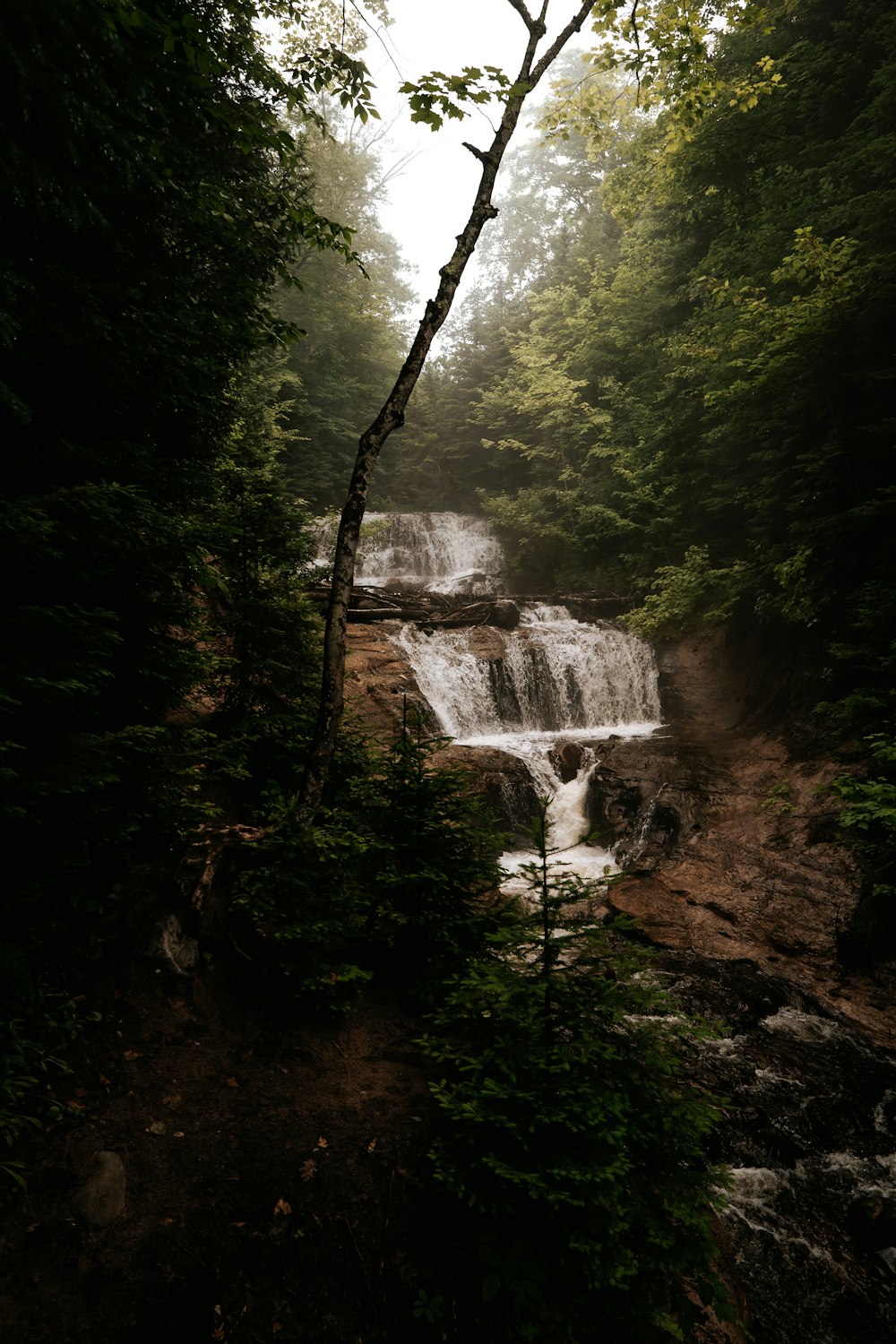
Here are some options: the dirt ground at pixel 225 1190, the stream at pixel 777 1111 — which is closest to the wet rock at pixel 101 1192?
the dirt ground at pixel 225 1190

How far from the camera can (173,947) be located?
369 centimetres

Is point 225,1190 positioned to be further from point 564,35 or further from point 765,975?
point 564,35

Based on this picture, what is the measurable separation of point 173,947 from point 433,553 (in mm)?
19914

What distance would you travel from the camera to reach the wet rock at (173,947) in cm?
363

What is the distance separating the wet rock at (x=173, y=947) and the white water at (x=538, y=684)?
8.49 metres

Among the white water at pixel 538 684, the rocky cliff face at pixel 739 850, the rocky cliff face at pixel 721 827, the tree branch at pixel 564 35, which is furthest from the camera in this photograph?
the white water at pixel 538 684

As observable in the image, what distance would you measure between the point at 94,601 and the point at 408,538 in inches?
760

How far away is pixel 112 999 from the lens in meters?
3.33

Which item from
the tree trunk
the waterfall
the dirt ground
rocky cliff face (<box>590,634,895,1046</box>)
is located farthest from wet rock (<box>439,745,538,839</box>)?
the dirt ground

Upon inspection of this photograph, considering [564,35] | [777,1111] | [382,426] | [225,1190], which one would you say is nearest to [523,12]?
[564,35]

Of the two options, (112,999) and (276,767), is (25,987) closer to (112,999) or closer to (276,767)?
(112,999)

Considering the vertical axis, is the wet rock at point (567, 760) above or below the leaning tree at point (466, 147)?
below

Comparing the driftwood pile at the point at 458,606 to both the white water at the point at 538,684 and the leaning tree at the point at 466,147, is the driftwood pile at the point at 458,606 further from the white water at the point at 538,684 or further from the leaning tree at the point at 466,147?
the leaning tree at the point at 466,147

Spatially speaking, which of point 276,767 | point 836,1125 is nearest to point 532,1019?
point 276,767
